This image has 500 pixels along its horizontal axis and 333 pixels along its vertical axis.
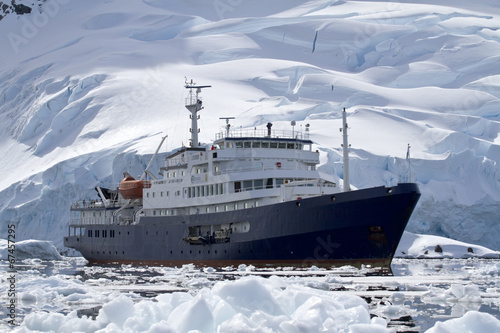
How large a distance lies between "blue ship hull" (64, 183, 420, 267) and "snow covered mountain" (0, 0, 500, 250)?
12.7 m

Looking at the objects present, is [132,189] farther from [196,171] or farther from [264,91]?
[264,91]

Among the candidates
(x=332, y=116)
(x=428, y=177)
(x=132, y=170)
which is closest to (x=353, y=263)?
(x=428, y=177)

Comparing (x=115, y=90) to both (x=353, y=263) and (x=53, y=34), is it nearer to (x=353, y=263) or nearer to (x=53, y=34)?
(x=53, y=34)

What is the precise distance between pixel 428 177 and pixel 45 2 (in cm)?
7733

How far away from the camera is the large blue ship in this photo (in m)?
26.8

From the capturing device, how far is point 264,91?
63094 millimetres

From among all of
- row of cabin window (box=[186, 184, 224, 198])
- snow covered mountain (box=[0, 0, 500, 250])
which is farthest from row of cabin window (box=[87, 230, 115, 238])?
row of cabin window (box=[186, 184, 224, 198])

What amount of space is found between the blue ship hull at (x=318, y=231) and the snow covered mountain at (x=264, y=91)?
41.6ft

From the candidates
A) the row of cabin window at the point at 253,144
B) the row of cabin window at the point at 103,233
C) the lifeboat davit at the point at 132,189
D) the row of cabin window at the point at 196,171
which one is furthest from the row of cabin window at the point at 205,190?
the row of cabin window at the point at 103,233

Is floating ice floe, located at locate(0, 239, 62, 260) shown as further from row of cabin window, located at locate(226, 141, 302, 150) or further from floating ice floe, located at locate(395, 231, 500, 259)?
floating ice floe, located at locate(395, 231, 500, 259)
